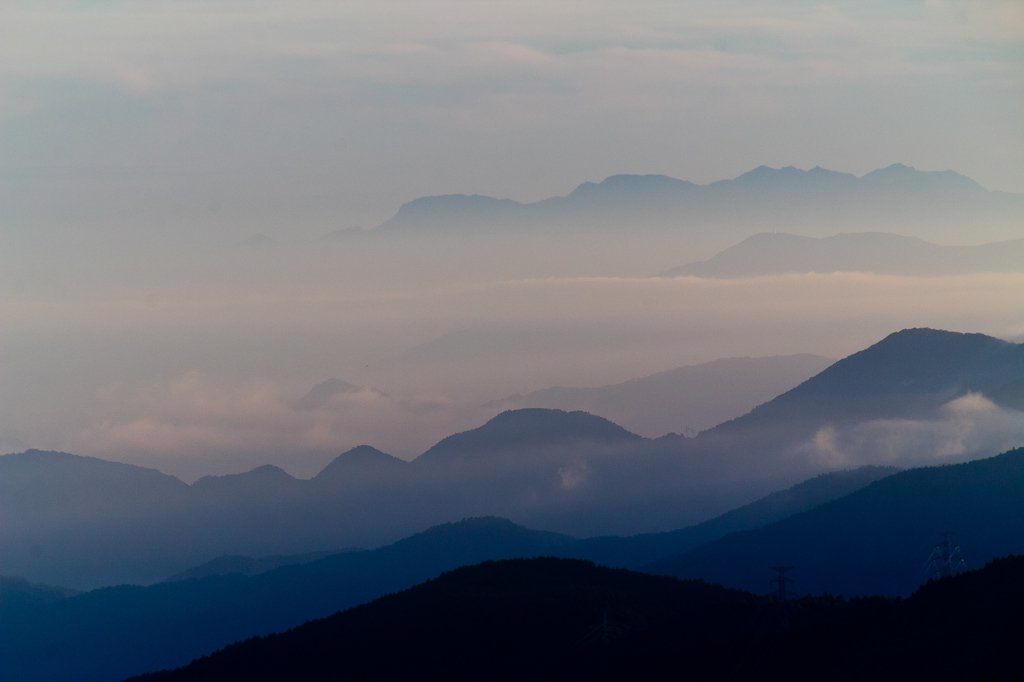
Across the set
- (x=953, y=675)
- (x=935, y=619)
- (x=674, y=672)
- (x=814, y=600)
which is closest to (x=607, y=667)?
(x=674, y=672)

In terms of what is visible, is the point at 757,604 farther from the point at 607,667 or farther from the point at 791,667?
the point at 791,667

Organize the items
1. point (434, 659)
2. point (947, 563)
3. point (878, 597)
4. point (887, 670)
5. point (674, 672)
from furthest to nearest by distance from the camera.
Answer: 1. point (434, 659)
2. point (878, 597)
3. point (674, 672)
4. point (947, 563)
5. point (887, 670)

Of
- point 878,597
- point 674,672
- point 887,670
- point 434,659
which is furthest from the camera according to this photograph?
point 434,659

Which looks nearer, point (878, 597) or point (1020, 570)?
point (1020, 570)

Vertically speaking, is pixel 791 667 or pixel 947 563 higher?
pixel 947 563

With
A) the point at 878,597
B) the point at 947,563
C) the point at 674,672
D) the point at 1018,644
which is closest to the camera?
the point at 1018,644

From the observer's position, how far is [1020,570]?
143 metres

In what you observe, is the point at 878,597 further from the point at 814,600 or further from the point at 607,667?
the point at 607,667

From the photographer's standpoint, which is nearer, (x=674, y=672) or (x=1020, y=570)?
(x=1020, y=570)

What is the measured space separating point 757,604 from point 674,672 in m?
26.6

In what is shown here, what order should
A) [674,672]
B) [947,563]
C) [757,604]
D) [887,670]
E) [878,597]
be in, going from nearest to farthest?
[887,670] → [947,563] → [674,672] → [878,597] → [757,604]

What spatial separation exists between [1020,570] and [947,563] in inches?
342

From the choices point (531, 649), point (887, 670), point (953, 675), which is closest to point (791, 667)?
point (887, 670)

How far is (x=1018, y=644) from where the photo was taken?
120 m
